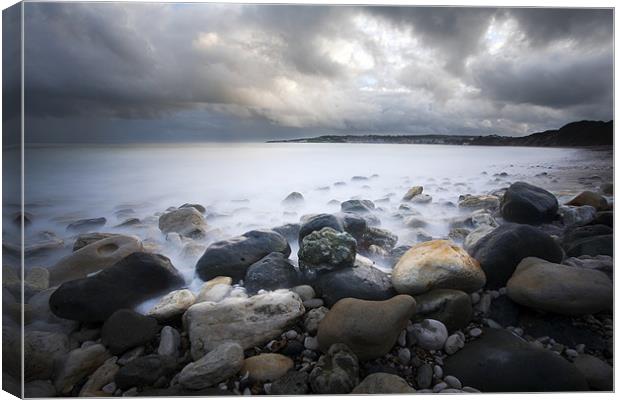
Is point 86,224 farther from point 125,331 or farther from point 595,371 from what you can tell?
→ point 595,371

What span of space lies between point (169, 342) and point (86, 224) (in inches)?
40.9

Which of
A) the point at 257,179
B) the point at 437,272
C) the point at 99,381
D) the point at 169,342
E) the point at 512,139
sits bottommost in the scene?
the point at 99,381

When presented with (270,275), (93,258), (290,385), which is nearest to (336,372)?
(290,385)

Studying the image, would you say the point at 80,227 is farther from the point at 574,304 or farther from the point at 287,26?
the point at 574,304

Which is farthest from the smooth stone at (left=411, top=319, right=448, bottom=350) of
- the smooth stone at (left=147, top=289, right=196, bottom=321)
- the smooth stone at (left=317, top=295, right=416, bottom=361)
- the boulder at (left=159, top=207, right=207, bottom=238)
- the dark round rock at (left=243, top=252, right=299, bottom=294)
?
the boulder at (left=159, top=207, right=207, bottom=238)

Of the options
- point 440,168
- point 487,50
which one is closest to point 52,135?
point 440,168

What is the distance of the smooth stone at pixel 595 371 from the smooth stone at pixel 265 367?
199 cm

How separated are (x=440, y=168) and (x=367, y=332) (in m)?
1.47

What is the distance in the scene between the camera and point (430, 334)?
8.60 ft

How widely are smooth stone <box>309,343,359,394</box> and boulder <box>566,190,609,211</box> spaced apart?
6.94 ft

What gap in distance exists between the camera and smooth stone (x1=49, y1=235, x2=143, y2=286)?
269cm

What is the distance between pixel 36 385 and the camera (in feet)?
8.30

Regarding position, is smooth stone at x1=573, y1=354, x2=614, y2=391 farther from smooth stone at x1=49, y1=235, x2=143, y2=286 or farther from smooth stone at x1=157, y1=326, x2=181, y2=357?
smooth stone at x1=49, y1=235, x2=143, y2=286

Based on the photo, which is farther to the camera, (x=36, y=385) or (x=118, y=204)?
(x=118, y=204)
